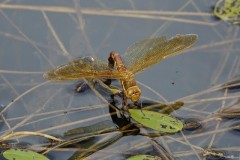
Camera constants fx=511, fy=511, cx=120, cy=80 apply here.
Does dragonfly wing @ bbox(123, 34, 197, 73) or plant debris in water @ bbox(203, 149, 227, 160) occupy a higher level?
dragonfly wing @ bbox(123, 34, 197, 73)

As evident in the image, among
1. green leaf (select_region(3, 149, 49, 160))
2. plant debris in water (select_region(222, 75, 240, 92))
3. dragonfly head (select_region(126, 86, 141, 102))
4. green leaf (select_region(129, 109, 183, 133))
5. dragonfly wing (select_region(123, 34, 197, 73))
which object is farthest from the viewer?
plant debris in water (select_region(222, 75, 240, 92))

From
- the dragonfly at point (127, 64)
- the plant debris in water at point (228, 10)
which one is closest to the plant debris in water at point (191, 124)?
the dragonfly at point (127, 64)

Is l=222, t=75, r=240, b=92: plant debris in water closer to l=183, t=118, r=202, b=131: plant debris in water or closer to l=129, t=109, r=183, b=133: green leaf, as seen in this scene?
l=183, t=118, r=202, b=131: plant debris in water

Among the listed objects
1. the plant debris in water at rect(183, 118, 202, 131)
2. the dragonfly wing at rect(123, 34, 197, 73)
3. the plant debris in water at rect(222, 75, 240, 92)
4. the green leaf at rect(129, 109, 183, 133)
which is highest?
the dragonfly wing at rect(123, 34, 197, 73)

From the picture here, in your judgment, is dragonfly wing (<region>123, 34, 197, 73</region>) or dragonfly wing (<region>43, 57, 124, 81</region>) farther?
dragonfly wing (<region>123, 34, 197, 73</region>)

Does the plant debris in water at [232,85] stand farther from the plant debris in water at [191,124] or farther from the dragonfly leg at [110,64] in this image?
the dragonfly leg at [110,64]

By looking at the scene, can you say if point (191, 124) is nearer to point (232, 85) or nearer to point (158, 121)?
point (158, 121)

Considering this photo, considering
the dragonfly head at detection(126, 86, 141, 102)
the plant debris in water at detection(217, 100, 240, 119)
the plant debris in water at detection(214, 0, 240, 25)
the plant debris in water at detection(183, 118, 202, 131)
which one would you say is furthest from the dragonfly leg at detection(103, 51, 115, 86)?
the plant debris in water at detection(214, 0, 240, 25)

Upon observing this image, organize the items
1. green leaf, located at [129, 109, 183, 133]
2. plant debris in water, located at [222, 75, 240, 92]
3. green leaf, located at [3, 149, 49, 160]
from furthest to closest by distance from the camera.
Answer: plant debris in water, located at [222, 75, 240, 92]
green leaf, located at [129, 109, 183, 133]
green leaf, located at [3, 149, 49, 160]
